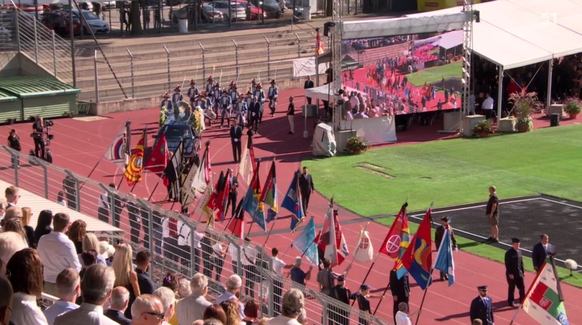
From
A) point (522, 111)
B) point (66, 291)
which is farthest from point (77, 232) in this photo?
point (522, 111)

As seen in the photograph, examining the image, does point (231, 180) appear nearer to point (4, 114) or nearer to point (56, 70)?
point (4, 114)

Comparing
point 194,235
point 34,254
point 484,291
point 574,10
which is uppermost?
point 574,10

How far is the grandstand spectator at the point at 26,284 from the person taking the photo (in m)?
7.06

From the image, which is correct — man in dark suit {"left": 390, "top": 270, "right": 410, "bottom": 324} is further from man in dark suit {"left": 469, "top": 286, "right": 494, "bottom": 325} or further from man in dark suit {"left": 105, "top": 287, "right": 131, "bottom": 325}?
man in dark suit {"left": 105, "top": 287, "right": 131, "bottom": 325}

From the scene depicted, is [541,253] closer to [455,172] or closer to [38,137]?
[455,172]

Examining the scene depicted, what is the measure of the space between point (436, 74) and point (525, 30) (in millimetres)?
5397

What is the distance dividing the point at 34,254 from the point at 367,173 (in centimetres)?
2163

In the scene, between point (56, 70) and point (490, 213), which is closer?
point (490, 213)

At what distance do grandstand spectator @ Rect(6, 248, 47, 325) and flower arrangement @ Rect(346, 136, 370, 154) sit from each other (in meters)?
24.1

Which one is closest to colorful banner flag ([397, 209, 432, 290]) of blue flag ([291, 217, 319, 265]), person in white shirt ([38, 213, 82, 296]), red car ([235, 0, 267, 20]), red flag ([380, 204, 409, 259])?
red flag ([380, 204, 409, 259])

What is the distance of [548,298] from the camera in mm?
13203

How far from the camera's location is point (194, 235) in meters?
12.7

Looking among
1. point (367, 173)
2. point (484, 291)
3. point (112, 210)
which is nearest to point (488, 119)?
point (367, 173)

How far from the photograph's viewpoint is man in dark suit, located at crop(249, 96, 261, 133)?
33875 mm
